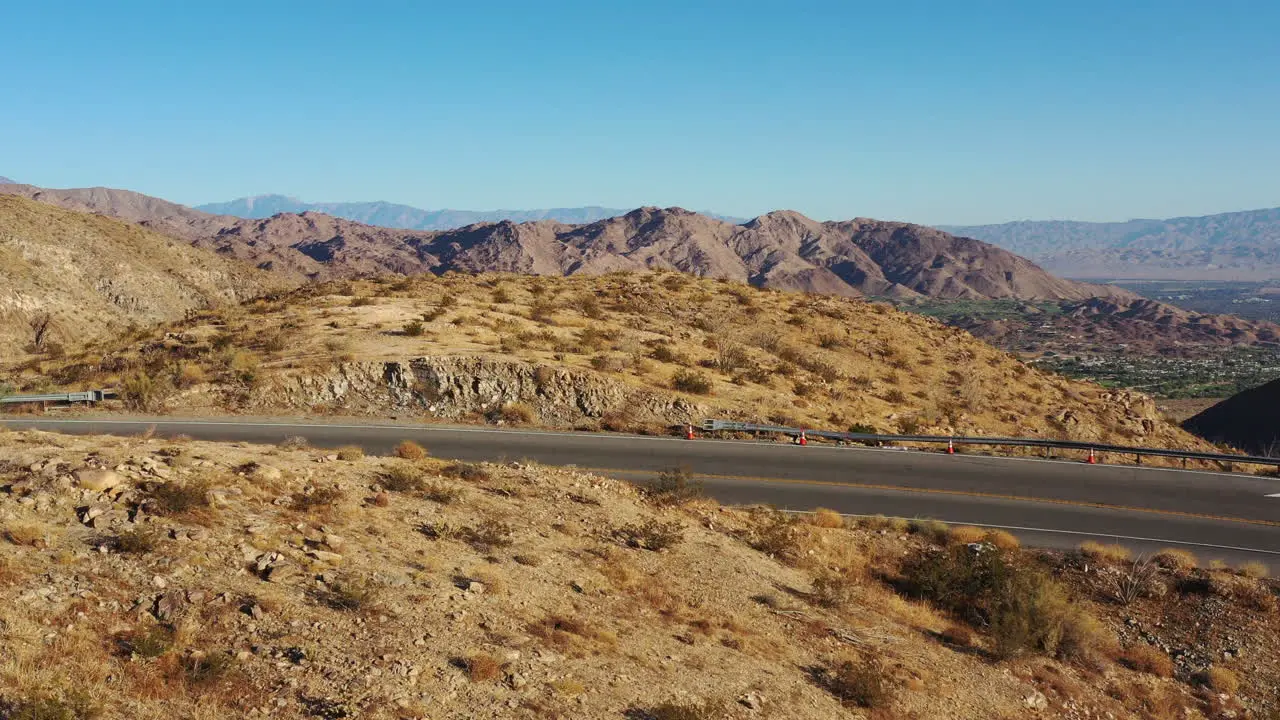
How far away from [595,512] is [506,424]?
11014 mm

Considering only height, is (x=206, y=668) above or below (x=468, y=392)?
below

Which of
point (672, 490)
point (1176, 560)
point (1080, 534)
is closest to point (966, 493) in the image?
point (1080, 534)

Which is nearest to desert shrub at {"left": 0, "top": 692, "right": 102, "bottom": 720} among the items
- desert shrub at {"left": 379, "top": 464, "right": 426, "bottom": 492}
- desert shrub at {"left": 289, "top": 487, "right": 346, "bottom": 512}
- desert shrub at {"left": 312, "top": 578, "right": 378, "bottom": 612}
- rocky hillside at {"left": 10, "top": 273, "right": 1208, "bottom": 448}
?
desert shrub at {"left": 312, "top": 578, "right": 378, "bottom": 612}

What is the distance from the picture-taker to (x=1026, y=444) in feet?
83.3

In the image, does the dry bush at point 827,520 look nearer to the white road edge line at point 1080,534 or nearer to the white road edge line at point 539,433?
the white road edge line at point 1080,534

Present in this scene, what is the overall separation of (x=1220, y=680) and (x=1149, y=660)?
0.95m

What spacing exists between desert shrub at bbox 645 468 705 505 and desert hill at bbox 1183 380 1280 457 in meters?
65.0

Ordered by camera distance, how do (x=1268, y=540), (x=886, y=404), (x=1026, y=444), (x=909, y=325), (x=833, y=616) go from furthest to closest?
(x=909, y=325) → (x=886, y=404) → (x=1026, y=444) → (x=1268, y=540) → (x=833, y=616)

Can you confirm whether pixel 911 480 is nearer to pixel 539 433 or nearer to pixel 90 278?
pixel 539 433

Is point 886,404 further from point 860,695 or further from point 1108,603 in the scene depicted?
point 860,695

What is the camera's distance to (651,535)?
49.5 ft

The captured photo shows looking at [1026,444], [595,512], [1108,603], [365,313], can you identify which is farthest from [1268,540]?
[365,313]

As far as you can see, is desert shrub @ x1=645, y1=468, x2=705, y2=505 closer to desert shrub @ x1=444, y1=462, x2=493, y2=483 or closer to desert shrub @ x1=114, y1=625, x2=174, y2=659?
desert shrub @ x1=444, y1=462, x2=493, y2=483

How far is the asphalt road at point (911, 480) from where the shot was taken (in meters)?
18.5
